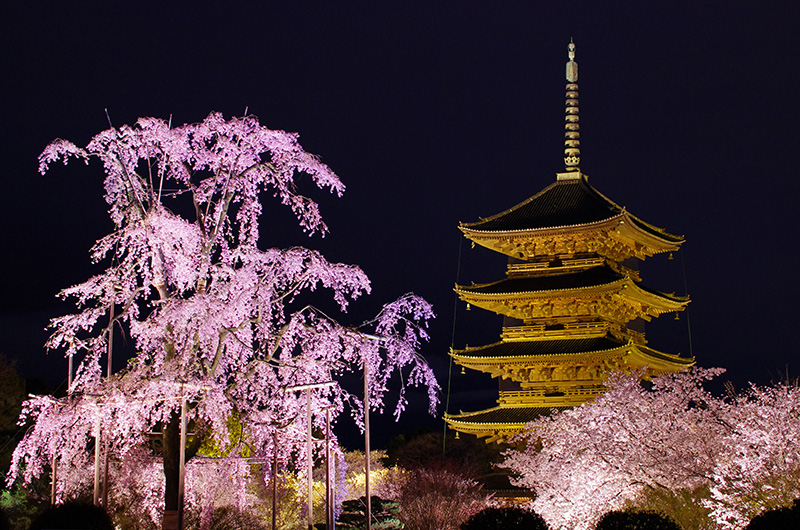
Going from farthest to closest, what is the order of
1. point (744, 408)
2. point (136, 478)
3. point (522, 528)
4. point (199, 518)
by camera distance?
point (136, 478), point (199, 518), point (744, 408), point (522, 528)

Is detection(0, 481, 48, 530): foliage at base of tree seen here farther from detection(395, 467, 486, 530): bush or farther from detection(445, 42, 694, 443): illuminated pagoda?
detection(445, 42, 694, 443): illuminated pagoda

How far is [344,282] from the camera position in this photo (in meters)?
19.1

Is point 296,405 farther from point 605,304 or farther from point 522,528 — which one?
point 605,304

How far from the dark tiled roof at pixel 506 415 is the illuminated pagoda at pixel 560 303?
1.8 inches

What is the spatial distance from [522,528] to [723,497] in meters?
3.90

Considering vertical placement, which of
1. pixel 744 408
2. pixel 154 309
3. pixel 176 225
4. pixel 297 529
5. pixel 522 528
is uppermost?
pixel 176 225

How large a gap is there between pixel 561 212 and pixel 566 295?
3.68 metres

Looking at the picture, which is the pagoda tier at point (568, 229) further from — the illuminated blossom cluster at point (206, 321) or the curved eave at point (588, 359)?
the illuminated blossom cluster at point (206, 321)

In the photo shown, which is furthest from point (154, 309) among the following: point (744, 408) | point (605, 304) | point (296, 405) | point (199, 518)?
point (605, 304)

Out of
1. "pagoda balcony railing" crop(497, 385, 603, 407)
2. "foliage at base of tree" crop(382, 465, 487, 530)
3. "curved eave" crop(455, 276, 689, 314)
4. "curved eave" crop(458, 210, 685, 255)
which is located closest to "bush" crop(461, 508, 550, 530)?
"foliage at base of tree" crop(382, 465, 487, 530)

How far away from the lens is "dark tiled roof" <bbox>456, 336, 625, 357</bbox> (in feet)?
118

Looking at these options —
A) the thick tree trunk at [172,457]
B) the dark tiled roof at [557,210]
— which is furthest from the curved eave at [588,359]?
the thick tree trunk at [172,457]

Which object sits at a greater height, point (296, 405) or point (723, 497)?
point (296, 405)

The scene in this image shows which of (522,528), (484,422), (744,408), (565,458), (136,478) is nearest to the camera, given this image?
(522,528)
